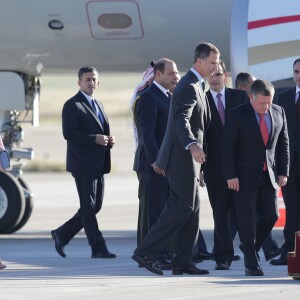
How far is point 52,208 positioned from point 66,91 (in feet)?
288

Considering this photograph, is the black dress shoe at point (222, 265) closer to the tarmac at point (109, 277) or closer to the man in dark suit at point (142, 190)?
the tarmac at point (109, 277)

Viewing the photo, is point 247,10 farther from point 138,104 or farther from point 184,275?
point 184,275

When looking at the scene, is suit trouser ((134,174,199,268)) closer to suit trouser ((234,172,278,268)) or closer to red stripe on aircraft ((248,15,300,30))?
suit trouser ((234,172,278,268))

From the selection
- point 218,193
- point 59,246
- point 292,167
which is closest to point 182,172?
point 218,193

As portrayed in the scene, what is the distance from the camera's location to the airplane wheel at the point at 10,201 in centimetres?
1611

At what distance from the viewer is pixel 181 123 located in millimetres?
10969

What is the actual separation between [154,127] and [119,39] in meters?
3.66

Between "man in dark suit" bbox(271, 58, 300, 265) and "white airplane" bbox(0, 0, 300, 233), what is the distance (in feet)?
6.47

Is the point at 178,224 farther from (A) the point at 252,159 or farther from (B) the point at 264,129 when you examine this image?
(B) the point at 264,129

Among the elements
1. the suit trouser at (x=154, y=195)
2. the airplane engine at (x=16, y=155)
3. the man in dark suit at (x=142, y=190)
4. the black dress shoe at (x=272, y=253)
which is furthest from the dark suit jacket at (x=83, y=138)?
the airplane engine at (x=16, y=155)

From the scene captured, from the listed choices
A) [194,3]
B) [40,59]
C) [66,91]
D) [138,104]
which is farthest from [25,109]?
[66,91]

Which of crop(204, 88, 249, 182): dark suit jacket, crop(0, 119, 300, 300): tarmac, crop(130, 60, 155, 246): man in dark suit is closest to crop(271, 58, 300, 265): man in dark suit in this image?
crop(0, 119, 300, 300): tarmac

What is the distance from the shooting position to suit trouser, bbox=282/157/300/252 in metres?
12.3

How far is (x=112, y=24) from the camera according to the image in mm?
15312
